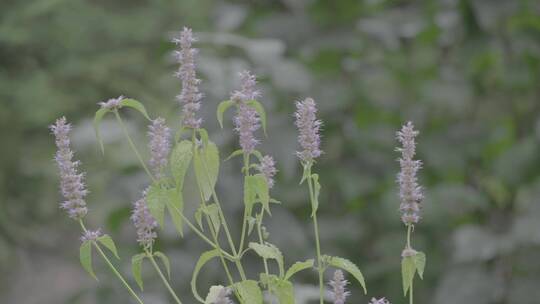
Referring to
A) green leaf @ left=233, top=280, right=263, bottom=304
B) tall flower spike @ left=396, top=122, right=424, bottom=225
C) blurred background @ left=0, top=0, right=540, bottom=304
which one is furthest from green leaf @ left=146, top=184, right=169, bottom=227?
blurred background @ left=0, top=0, right=540, bottom=304

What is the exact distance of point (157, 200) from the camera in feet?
3.18

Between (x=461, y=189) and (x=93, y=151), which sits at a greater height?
(x=93, y=151)

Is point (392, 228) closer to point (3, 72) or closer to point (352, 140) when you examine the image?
point (352, 140)

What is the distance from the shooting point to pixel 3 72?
328cm

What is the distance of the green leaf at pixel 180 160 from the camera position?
96 cm

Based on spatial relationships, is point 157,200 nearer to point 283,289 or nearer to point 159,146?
point 159,146

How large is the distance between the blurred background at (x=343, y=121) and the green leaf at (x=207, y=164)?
1277 mm

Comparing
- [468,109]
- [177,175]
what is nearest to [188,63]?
[177,175]

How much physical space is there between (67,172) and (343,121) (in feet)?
6.38

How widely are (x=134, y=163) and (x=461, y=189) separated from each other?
951mm

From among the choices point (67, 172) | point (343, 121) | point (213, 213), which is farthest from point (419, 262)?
point (343, 121)

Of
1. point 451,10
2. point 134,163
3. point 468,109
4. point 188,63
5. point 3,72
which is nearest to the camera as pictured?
point 188,63

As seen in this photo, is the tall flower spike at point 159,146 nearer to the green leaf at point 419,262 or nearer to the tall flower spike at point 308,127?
the tall flower spike at point 308,127

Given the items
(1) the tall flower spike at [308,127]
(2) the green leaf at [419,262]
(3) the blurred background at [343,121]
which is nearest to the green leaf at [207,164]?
(1) the tall flower spike at [308,127]
